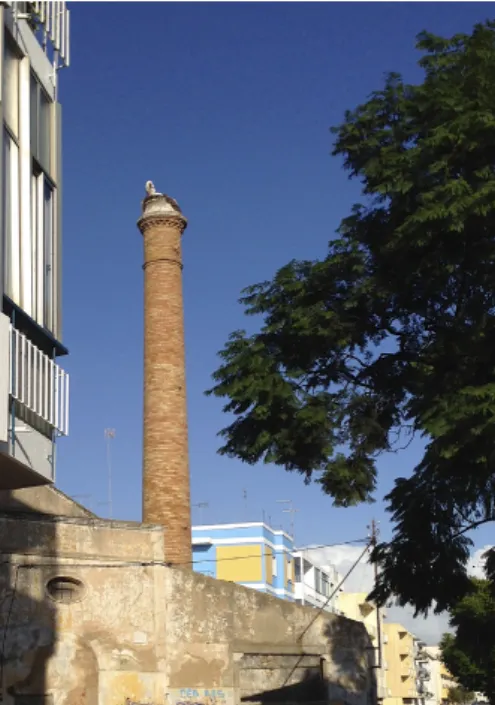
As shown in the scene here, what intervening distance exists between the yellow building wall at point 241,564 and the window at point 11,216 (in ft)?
128

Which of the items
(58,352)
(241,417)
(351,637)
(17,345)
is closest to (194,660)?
(351,637)

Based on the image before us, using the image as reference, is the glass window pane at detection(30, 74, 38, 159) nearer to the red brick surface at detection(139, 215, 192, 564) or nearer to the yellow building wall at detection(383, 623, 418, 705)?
the red brick surface at detection(139, 215, 192, 564)

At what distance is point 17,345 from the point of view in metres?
10.2

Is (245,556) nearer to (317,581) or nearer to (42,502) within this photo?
(317,581)

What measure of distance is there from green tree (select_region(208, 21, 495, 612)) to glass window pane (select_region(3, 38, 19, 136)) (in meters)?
5.03

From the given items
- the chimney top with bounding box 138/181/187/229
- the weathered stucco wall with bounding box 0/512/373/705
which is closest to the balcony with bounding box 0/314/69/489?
the weathered stucco wall with bounding box 0/512/373/705

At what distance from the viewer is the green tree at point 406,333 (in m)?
12.9

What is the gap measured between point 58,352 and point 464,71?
264 inches

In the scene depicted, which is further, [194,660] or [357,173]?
[194,660]

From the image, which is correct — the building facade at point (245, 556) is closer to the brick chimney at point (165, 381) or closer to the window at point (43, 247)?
the brick chimney at point (165, 381)

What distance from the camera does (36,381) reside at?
1067cm

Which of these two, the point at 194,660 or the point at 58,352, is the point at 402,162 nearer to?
the point at 58,352

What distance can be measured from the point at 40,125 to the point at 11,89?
0.92 metres

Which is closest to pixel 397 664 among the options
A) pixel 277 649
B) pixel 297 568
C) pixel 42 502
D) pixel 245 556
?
pixel 297 568
